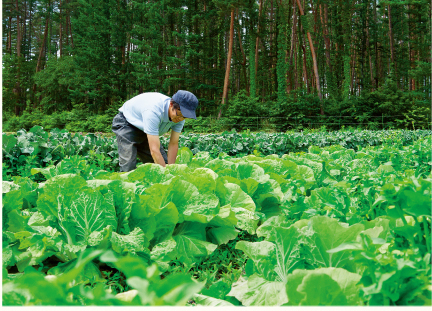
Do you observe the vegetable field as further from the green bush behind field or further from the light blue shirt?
the green bush behind field

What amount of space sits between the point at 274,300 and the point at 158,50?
31.2 m

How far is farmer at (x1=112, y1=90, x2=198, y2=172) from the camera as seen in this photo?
3.78 meters

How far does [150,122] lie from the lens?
3908 mm

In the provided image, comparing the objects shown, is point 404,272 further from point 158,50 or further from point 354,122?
point 158,50

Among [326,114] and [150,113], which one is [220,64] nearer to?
[326,114]

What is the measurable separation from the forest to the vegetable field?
67.1ft

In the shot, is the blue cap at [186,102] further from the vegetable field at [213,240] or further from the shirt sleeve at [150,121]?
the vegetable field at [213,240]

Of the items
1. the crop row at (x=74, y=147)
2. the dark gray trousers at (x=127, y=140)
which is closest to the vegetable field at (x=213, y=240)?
the dark gray trousers at (x=127, y=140)

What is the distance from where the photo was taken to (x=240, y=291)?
180cm

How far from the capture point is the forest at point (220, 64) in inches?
953

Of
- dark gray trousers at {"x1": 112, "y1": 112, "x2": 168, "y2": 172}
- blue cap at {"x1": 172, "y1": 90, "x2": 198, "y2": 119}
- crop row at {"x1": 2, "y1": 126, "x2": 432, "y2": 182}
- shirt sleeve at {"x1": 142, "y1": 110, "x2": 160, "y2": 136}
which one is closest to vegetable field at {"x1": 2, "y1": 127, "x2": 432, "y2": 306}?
blue cap at {"x1": 172, "y1": 90, "x2": 198, "y2": 119}

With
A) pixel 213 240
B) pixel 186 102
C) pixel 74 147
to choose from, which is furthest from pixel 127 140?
pixel 74 147

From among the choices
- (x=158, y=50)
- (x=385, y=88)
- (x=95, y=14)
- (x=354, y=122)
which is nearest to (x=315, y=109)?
(x=354, y=122)

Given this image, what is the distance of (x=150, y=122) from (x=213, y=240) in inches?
74.6
